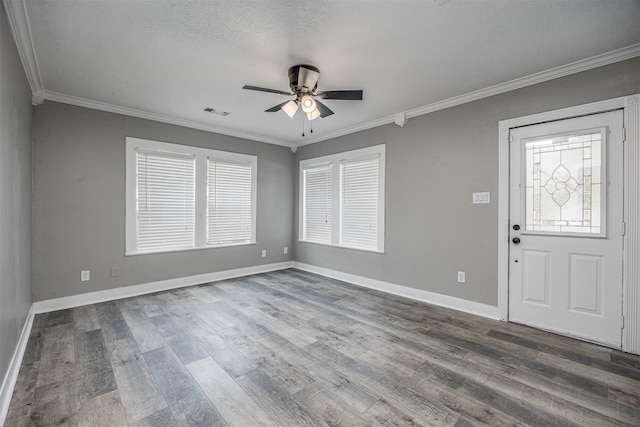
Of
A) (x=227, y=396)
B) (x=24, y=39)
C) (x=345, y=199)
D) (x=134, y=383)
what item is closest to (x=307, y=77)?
(x=24, y=39)

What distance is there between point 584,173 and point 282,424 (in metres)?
3.45

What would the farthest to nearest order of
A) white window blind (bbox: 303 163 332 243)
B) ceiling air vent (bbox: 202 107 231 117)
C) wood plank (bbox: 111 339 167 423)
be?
1. white window blind (bbox: 303 163 332 243)
2. ceiling air vent (bbox: 202 107 231 117)
3. wood plank (bbox: 111 339 167 423)

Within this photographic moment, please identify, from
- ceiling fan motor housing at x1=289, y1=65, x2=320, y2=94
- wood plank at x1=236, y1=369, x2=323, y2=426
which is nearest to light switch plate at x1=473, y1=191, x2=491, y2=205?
ceiling fan motor housing at x1=289, y1=65, x2=320, y2=94

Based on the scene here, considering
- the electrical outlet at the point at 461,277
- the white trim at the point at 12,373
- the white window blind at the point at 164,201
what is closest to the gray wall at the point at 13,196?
the white trim at the point at 12,373

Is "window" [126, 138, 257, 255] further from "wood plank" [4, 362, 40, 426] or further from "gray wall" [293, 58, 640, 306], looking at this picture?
"gray wall" [293, 58, 640, 306]

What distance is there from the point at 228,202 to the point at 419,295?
355 centimetres

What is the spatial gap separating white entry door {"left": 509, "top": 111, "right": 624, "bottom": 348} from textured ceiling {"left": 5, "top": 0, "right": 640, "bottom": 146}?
74cm

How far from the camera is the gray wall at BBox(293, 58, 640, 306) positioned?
292 centimetres

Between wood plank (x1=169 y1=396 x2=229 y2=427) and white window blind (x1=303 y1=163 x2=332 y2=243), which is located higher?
white window blind (x1=303 y1=163 x2=332 y2=243)

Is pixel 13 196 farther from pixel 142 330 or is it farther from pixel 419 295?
pixel 419 295

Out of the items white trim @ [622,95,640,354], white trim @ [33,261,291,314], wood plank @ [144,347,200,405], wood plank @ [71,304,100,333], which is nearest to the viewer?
wood plank @ [144,347,200,405]

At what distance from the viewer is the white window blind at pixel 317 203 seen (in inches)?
214

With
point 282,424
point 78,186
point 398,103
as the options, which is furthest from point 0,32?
point 398,103

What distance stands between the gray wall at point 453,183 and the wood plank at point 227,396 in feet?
9.28
